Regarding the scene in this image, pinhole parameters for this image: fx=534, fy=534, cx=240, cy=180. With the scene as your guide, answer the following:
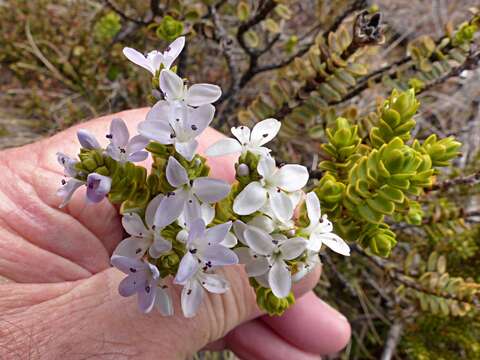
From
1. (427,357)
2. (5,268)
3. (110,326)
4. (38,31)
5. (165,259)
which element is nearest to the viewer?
(165,259)

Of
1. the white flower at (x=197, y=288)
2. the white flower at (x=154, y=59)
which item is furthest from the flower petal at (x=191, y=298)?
the white flower at (x=154, y=59)

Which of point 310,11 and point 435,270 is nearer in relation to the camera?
point 435,270

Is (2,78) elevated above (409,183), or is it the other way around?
(409,183)

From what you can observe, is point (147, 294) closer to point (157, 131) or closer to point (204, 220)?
point (204, 220)

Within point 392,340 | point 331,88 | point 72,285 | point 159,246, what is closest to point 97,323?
point 72,285

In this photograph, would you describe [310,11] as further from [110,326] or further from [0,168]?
[110,326]

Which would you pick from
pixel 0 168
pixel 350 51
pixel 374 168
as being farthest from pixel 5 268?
pixel 350 51
